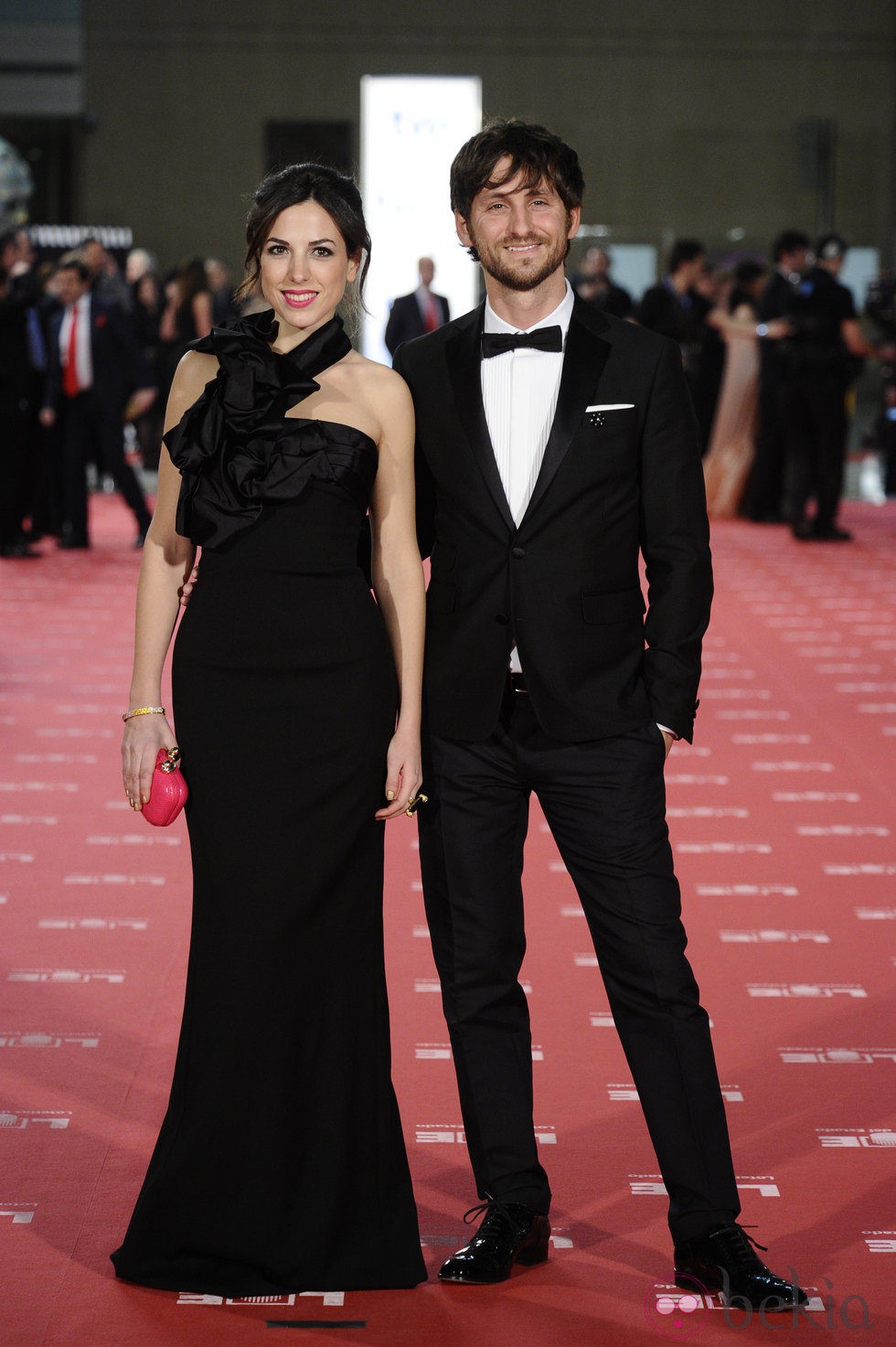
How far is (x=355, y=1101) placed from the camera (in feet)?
7.82

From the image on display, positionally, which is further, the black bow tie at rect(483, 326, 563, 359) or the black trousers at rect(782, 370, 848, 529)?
the black trousers at rect(782, 370, 848, 529)

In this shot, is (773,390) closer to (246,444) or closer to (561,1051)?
(561,1051)

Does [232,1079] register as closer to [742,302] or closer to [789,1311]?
[789,1311]

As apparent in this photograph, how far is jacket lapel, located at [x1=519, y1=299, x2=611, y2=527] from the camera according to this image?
2359 millimetres

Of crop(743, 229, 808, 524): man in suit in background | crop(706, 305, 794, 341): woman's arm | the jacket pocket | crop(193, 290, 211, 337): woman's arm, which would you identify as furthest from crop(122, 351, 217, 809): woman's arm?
crop(193, 290, 211, 337): woman's arm

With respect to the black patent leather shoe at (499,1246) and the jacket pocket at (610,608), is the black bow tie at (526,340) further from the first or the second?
the black patent leather shoe at (499,1246)

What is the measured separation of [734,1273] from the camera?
2.30 meters

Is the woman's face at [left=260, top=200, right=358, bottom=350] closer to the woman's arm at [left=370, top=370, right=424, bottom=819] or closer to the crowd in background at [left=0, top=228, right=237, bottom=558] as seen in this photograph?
the woman's arm at [left=370, top=370, right=424, bottom=819]

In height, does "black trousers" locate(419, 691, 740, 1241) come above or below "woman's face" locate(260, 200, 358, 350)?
below

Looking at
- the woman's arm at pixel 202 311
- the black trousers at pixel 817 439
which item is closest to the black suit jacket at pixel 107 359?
the woman's arm at pixel 202 311

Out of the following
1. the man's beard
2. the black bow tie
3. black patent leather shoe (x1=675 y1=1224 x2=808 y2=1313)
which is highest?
the man's beard

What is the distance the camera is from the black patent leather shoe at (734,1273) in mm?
2281

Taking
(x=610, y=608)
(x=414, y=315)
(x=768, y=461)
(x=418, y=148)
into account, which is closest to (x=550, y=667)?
(x=610, y=608)

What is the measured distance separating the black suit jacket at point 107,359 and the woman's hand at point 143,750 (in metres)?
7.79
